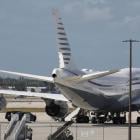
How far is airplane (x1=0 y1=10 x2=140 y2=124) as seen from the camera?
61.8 m

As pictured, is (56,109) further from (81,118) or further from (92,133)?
(92,133)

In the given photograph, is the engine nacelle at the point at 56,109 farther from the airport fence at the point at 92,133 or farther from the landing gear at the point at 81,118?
the airport fence at the point at 92,133

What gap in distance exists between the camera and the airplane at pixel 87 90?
203 ft

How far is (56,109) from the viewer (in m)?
70.9

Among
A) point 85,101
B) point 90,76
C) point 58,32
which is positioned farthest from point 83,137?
point 58,32

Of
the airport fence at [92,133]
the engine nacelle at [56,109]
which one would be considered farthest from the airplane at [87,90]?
the airport fence at [92,133]

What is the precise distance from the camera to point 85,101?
6450 cm

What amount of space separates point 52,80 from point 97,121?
10.4m

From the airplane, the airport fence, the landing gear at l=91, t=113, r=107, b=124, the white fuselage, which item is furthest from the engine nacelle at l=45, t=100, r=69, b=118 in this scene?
the airport fence

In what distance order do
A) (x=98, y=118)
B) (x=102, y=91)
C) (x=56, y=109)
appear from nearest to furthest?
(x=102, y=91)
(x=56, y=109)
(x=98, y=118)

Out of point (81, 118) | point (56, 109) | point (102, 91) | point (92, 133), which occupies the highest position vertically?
point (102, 91)

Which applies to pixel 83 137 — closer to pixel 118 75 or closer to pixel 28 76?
pixel 28 76

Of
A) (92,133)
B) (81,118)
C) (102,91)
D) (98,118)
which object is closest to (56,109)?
(81,118)

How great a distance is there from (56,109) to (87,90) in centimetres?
810
